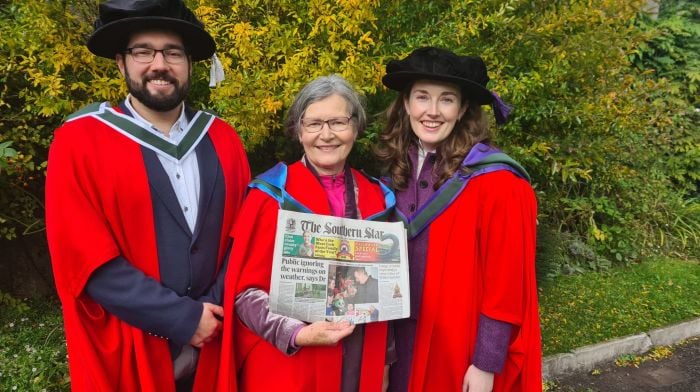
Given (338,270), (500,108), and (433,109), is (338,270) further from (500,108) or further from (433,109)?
(500,108)

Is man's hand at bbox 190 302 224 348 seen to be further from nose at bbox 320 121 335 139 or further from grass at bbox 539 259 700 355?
grass at bbox 539 259 700 355

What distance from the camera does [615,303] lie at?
5242 mm

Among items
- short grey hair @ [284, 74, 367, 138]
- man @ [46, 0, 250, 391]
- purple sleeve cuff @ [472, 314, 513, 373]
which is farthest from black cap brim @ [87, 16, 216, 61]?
purple sleeve cuff @ [472, 314, 513, 373]

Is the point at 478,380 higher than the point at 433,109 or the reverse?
the reverse

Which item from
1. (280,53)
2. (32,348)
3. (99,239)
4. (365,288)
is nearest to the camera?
(99,239)

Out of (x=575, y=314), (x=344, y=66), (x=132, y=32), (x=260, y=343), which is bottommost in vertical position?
(x=575, y=314)

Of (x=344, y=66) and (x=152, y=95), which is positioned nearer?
(x=152, y=95)

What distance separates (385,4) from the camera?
3506mm

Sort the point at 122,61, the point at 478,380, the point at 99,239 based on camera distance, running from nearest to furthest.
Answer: the point at 99,239
the point at 122,61
the point at 478,380

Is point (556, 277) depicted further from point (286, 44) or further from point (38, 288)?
point (38, 288)

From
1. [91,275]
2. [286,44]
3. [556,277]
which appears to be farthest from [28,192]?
[556,277]

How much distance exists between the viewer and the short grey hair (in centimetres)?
200

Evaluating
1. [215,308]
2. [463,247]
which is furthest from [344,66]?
[215,308]

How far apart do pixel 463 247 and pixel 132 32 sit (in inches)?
60.7
